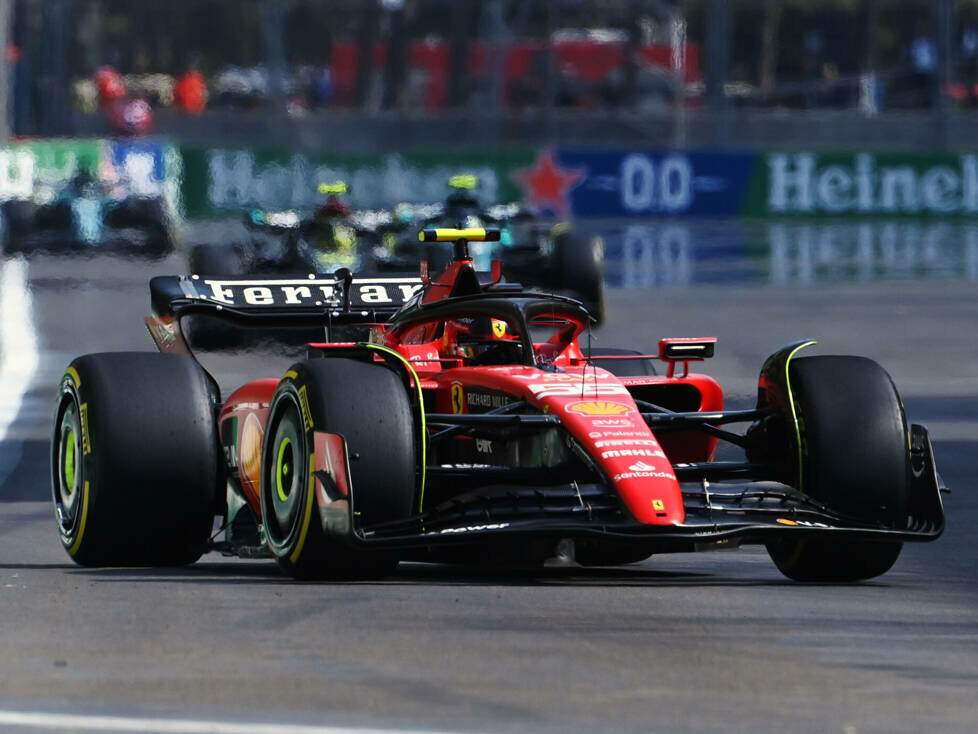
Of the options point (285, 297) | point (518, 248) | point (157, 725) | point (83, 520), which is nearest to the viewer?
point (157, 725)

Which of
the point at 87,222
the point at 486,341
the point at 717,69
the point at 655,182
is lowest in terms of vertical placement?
the point at 655,182

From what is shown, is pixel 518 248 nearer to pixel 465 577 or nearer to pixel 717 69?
pixel 465 577

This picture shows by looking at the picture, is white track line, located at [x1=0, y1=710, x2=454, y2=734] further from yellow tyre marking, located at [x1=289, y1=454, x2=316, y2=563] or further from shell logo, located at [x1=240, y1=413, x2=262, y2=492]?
shell logo, located at [x1=240, y1=413, x2=262, y2=492]

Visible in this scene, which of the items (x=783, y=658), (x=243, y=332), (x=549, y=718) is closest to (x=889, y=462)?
(x=783, y=658)

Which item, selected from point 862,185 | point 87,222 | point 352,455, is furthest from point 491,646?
point 862,185

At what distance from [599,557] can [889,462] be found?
1.34 meters

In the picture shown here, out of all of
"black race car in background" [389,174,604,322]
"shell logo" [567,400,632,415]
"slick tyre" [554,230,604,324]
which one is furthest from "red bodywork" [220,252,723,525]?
"slick tyre" [554,230,604,324]

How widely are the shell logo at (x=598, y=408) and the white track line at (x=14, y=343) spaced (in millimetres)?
6605

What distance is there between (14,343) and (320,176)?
1825 centimetres

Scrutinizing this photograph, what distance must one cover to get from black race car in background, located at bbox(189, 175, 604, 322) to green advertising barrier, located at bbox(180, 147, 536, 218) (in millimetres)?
12784

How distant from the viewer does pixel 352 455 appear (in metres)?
7.71

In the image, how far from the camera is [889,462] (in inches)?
325

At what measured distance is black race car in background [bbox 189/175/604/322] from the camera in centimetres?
2114

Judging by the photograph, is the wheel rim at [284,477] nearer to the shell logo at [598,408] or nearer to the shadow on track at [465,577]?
the shadow on track at [465,577]
